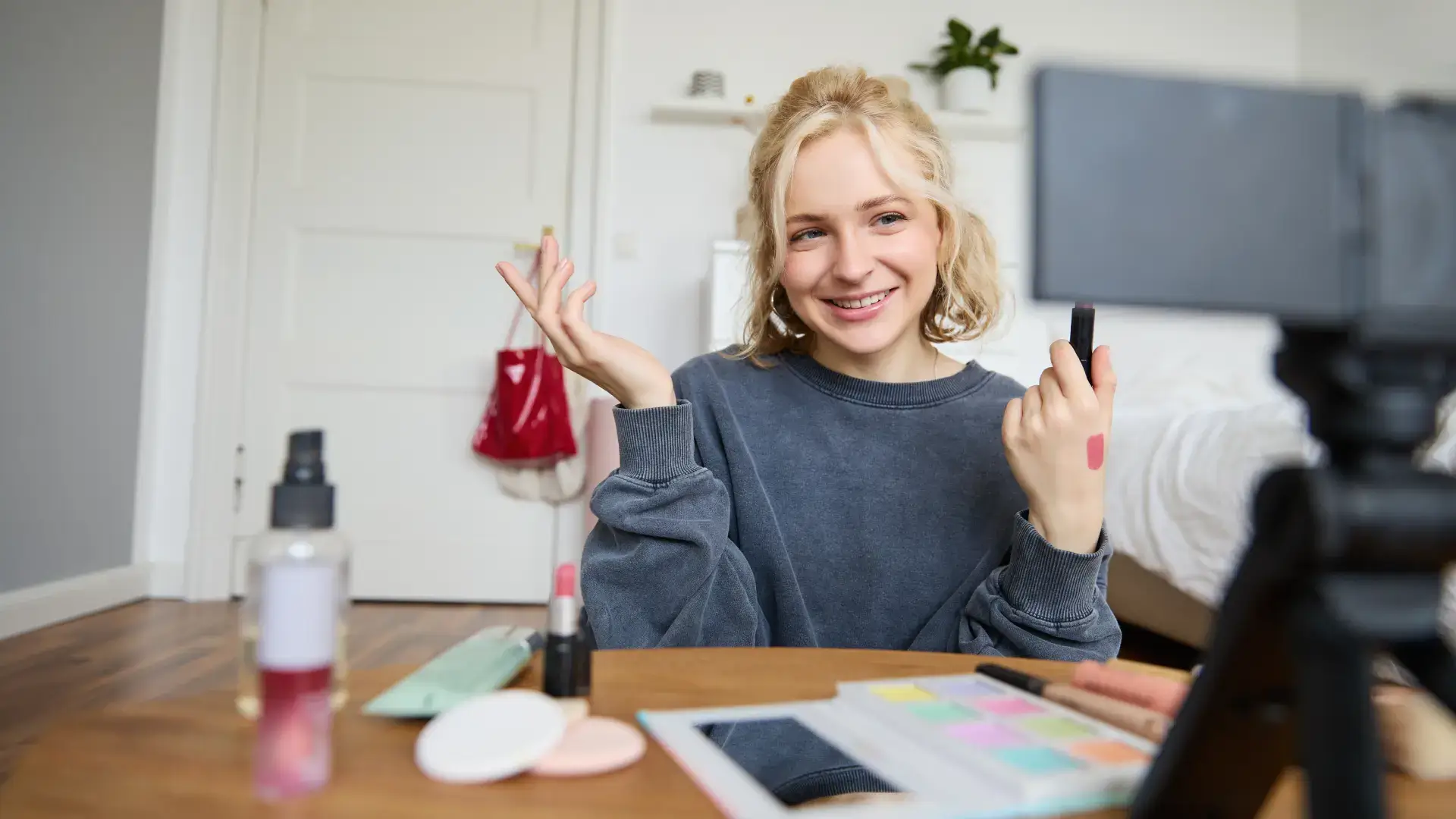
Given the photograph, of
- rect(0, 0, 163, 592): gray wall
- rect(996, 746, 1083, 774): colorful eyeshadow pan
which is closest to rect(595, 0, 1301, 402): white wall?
rect(0, 0, 163, 592): gray wall

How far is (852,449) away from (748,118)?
214cm

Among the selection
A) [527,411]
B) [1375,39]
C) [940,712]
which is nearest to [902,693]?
[940,712]

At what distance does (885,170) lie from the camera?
957mm

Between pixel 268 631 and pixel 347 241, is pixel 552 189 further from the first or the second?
pixel 268 631

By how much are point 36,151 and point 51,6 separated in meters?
0.34

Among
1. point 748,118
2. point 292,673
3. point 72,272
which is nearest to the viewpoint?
point 292,673

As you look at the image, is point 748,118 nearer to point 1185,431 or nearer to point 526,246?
point 526,246

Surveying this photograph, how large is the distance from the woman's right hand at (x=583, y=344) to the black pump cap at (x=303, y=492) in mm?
269

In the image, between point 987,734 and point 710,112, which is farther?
point 710,112

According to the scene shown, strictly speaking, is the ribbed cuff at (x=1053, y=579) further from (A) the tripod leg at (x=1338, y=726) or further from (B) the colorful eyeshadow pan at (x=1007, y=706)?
(A) the tripod leg at (x=1338, y=726)

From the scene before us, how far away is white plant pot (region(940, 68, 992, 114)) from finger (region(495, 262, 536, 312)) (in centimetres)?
247

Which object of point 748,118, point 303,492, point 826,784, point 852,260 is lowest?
point 826,784

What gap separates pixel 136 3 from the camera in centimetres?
254

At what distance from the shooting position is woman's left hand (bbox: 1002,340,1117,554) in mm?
700
